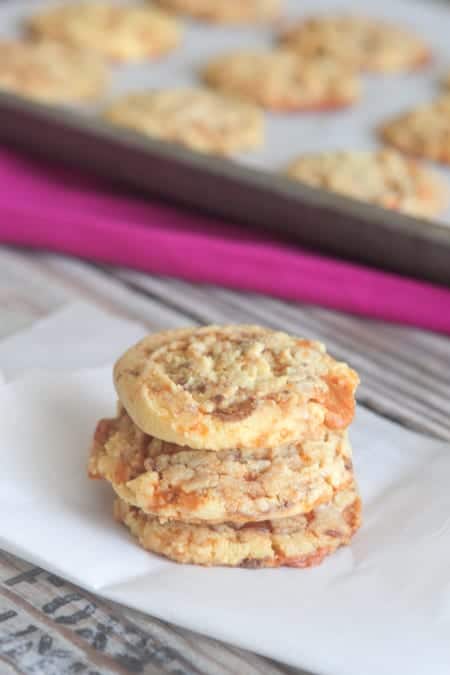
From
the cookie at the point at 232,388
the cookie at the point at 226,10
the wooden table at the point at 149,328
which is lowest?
the wooden table at the point at 149,328

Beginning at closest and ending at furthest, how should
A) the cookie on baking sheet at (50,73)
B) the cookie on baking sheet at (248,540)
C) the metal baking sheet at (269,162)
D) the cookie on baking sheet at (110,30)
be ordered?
the cookie on baking sheet at (248,540) → the metal baking sheet at (269,162) → the cookie on baking sheet at (50,73) → the cookie on baking sheet at (110,30)

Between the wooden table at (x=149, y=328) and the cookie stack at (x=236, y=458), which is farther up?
the cookie stack at (x=236, y=458)

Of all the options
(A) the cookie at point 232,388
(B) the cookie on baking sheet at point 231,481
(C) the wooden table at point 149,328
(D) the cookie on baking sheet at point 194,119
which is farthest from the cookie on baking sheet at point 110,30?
(B) the cookie on baking sheet at point 231,481

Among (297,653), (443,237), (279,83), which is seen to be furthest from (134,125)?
(297,653)

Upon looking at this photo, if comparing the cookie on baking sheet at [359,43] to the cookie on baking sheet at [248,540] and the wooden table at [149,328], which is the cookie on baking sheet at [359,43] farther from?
the cookie on baking sheet at [248,540]

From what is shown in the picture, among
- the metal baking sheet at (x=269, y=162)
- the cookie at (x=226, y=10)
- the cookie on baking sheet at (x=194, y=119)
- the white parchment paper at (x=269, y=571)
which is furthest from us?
the cookie at (x=226, y=10)

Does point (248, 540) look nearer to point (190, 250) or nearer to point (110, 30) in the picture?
point (190, 250)

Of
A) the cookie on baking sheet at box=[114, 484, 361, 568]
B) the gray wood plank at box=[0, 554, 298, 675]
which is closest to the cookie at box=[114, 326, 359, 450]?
the cookie on baking sheet at box=[114, 484, 361, 568]

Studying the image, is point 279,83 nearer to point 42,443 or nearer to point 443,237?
point 443,237

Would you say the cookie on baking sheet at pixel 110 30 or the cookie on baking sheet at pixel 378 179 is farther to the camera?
the cookie on baking sheet at pixel 110 30
